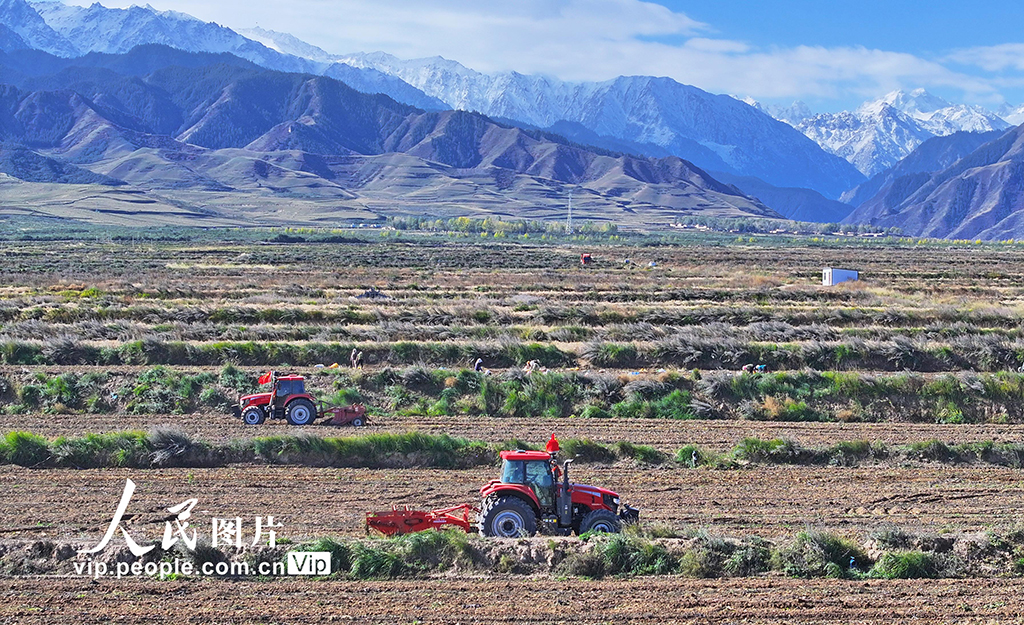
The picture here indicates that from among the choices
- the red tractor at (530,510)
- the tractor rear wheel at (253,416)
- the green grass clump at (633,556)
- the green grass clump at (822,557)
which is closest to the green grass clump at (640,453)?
the red tractor at (530,510)

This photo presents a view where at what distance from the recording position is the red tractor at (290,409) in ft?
73.0

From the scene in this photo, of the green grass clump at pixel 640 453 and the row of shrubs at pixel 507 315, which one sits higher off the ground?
the row of shrubs at pixel 507 315

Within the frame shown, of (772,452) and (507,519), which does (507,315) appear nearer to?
(772,452)

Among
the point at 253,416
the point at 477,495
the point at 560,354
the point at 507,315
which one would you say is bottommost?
the point at 477,495

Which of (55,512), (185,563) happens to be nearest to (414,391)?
(55,512)

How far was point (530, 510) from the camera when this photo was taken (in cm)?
1379

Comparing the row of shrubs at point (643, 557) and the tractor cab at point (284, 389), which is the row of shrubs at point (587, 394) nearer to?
the tractor cab at point (284, 389)

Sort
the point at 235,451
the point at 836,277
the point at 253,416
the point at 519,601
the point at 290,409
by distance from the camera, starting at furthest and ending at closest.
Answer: the point at 836,277
the point at 253,416
the point at 290,409
the point at 235,451
the point at 519,601

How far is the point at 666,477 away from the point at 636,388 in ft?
23.7

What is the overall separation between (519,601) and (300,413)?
11785 mm

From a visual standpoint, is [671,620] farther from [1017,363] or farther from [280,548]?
[1017,363]

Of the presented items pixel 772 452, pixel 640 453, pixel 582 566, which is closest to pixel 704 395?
pixel 772 452

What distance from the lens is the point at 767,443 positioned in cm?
1966

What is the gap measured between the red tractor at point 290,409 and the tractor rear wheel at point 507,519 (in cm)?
929
